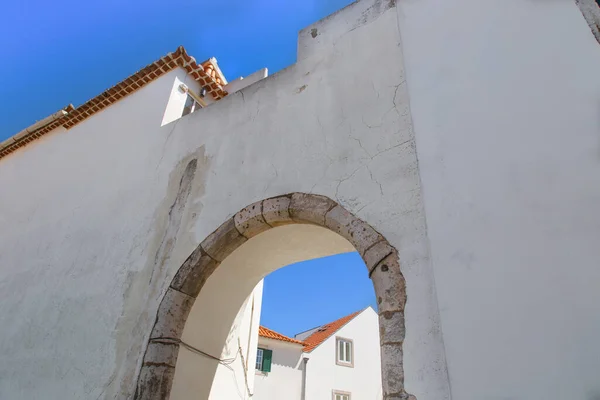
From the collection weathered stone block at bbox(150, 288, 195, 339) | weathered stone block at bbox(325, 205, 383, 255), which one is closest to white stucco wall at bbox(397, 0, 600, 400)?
weathered stone block at bbox(325, 205, 383, 255)

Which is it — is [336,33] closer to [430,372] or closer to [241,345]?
[430,372]

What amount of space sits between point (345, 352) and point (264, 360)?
11.2ft

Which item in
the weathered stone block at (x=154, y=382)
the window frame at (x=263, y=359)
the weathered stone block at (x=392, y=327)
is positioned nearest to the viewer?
the weathered stone block at (x=392, y=327)

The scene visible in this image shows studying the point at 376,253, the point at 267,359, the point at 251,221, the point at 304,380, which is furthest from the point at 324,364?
the point at 376,253

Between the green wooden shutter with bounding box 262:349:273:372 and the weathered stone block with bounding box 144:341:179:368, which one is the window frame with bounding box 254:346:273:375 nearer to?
the green wooden shutter with bounding box 262:349:273:372

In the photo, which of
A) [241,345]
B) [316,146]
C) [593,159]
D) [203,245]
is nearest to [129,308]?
[203,245]

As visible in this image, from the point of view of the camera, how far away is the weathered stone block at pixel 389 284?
2348 mm

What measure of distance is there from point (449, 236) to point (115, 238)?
128 inches

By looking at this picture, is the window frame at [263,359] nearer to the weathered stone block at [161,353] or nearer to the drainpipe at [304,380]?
the drainpipe at [304,380]

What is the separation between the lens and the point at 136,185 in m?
4.45

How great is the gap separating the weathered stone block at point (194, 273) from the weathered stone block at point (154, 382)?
591 mm

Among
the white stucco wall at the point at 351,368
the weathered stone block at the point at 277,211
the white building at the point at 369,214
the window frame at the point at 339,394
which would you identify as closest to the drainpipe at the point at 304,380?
the white stucco wall at the point at 351,368

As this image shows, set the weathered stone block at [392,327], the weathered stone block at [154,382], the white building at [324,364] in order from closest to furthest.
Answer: the weathered stone block at [392,327]
the weathered stone block at [154,382]
the white building at [324,364]

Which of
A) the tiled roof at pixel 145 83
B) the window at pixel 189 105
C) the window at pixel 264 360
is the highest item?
the tiled roof at pixel 145 83
